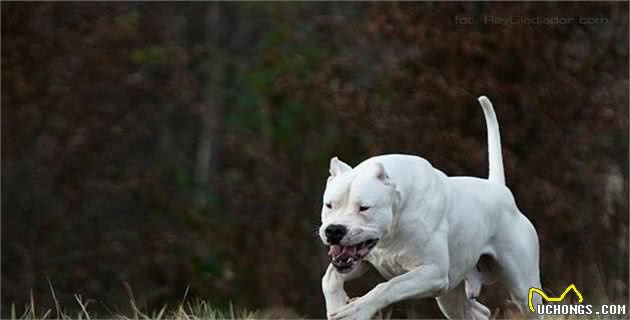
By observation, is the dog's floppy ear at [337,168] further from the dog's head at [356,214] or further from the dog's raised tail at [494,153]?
the dog's raised tail at [494,153]

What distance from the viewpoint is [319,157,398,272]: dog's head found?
6012mm

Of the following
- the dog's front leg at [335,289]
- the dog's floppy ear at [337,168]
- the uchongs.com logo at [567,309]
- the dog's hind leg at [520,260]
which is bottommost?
the uchongs.com logo at [567,309]

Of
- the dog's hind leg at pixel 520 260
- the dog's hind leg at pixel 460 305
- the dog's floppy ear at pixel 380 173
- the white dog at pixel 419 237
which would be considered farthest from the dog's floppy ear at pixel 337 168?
the dog's hind leg at pixel 460 305

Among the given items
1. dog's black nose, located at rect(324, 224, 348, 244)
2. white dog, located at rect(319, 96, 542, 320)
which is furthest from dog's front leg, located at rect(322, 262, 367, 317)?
dog's black nose, located at rect(324, 224, 348, 244)

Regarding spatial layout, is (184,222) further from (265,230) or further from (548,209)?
(548,209)

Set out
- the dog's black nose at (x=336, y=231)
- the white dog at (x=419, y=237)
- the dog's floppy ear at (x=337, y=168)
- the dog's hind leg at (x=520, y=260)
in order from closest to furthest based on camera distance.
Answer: the dog's black nose at (x=336, y=231)
the white dog at (x=419, y=237)
the dog's floppy ear at (x=337, y=168)
the dog's hind leg at (x=520, y=260)

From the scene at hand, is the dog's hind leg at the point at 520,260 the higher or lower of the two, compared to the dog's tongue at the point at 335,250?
lower

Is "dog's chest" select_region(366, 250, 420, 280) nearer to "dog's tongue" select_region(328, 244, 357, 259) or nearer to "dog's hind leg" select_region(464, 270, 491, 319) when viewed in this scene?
"dog's tongue" select_region(328, 244, 357, 259)

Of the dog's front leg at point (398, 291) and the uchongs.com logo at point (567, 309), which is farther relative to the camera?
the uchongs.com logo at point (567, 309)

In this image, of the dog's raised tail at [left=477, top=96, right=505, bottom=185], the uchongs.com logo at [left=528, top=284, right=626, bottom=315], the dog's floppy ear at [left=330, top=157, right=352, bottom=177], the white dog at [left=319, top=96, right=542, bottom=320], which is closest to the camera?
the white dog at [left=319, top=96, right=542, bottom=320]

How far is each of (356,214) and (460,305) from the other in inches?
55.8

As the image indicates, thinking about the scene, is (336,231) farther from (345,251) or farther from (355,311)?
(355,311)

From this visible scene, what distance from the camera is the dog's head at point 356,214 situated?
19.7 ft

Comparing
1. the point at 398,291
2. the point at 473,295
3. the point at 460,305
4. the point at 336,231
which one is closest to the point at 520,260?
the point at 473,295
